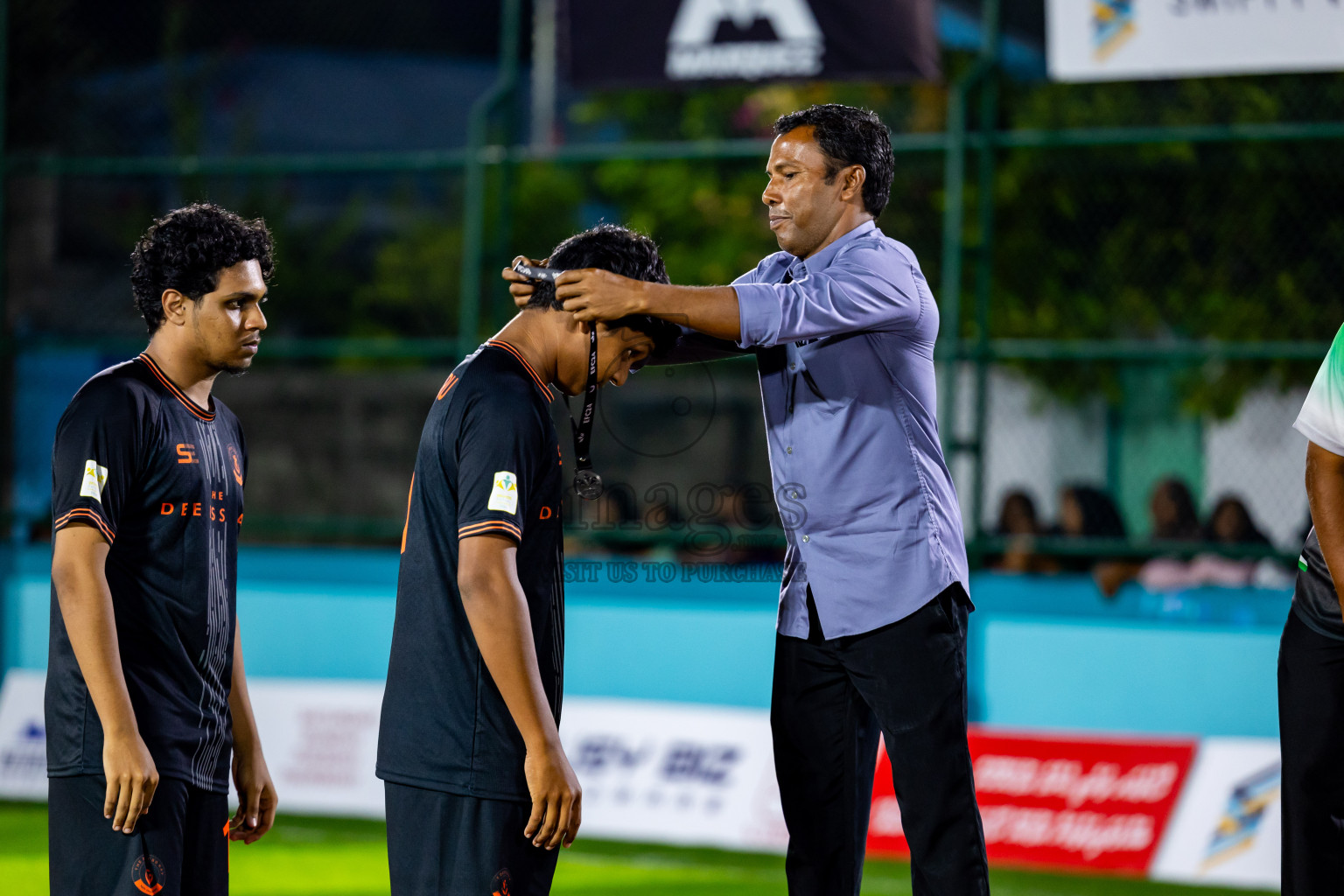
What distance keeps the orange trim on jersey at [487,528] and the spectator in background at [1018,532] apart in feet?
19.2

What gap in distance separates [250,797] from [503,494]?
4.49 ft

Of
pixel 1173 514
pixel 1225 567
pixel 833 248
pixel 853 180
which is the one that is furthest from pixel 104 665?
pixel 1173 514

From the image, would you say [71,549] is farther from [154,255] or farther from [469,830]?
[469,830]

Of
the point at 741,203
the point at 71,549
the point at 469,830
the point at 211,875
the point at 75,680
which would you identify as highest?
the point at 741,203

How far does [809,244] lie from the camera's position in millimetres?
3801

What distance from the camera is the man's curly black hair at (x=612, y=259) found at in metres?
3.20

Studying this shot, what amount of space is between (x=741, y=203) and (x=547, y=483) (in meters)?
12.6

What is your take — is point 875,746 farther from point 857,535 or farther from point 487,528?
point 487,528

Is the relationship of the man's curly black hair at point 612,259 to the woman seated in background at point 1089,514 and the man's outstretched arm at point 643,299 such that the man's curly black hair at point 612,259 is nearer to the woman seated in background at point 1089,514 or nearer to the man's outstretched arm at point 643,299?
the man's outstretched arm at point 643,299

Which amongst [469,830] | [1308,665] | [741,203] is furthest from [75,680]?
[741,203]

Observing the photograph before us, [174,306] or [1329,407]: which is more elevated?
[174,306]

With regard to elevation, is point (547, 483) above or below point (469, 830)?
above

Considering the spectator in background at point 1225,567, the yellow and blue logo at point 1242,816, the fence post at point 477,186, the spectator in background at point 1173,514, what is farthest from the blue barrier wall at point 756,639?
the fence post at point 477,186

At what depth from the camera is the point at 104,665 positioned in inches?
126
